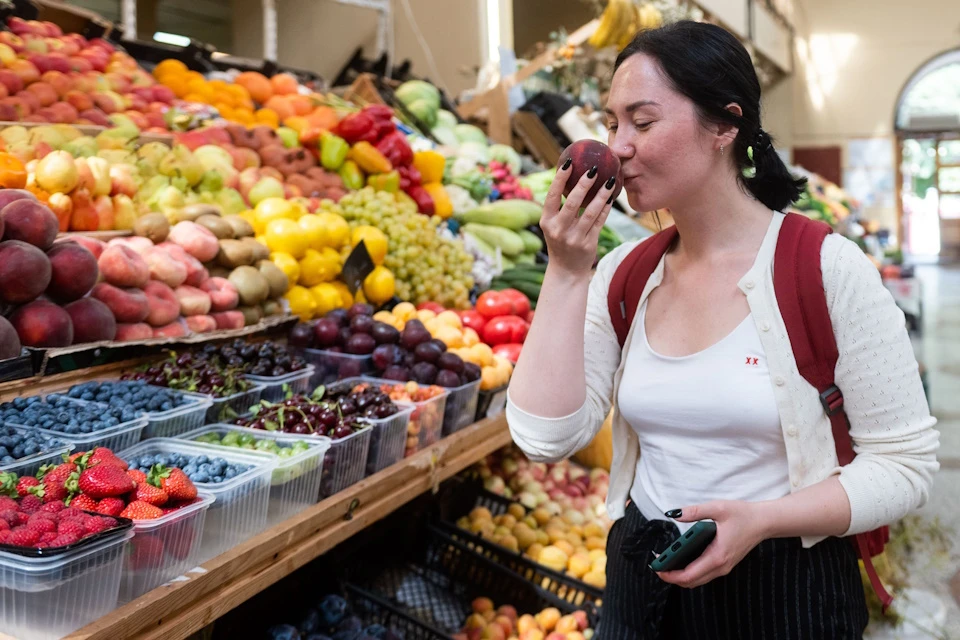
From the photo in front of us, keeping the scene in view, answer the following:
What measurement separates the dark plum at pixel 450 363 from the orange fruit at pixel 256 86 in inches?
116

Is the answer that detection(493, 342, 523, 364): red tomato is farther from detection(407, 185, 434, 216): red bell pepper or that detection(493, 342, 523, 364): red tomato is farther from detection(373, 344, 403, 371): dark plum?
detection(407, 185, 434, 216): red bell pepper

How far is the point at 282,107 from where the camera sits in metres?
4.57

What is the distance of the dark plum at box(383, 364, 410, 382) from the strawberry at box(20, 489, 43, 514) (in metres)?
1.29

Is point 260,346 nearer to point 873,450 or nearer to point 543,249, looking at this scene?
point 873,450

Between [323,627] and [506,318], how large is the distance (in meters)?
1.47

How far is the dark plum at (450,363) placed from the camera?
98.0 inches

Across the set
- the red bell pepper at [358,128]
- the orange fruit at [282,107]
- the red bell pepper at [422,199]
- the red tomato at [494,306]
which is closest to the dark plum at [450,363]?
the red tomato at [494,306]

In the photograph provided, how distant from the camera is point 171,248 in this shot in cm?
250

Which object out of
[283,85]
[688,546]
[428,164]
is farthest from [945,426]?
[688,546]

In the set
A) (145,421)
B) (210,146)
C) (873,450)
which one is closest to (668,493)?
(873,450)

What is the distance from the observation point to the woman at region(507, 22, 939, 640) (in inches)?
47.6

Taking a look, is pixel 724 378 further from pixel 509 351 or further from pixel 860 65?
pixel 860 65

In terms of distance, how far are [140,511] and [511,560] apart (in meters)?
1.51

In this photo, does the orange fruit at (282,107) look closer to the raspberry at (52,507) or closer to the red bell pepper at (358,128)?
the red bell pepper at (358,128)
